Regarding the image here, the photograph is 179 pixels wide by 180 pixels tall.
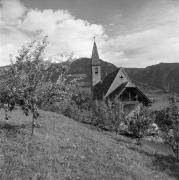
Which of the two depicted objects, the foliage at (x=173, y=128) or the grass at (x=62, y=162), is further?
the foliage at (x=173, y=128)

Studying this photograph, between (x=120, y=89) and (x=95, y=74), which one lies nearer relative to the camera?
(x=120, y=89)

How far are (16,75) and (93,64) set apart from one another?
151ft

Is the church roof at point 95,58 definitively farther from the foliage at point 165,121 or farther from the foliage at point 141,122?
the foliage at point 141,122

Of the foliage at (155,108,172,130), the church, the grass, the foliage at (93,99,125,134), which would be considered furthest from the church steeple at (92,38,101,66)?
the grass

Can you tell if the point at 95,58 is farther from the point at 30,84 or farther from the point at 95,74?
the point at 30,84

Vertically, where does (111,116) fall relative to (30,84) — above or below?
below

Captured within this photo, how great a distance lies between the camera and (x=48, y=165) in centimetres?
890

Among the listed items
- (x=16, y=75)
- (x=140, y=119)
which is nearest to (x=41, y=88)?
(x=16, y=75)

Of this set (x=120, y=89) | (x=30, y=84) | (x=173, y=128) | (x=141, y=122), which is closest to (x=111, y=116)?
(x=141, y=122)

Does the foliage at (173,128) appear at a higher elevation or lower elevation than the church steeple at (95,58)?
lower

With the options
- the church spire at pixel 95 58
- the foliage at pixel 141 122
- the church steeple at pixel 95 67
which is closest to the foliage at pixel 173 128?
the foliage at pixel 141 122

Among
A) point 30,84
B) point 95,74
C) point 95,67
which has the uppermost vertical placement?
point 95,67

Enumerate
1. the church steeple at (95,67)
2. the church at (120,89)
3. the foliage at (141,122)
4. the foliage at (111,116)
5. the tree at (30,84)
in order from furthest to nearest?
the church steeple at (95,67)
the church at (120,89)
the foliage at (111,116)
the foliage at (141,122)
the tree at (30,84)

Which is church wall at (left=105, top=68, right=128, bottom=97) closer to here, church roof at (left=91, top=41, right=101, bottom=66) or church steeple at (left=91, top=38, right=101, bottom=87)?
church steeple at (left=91, top=38, right=101, bottom=87)
